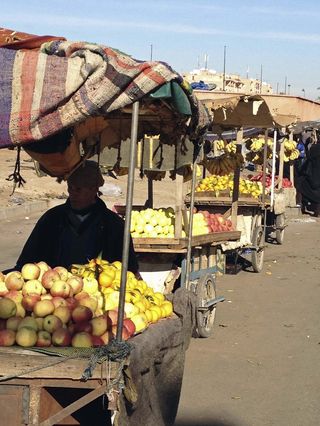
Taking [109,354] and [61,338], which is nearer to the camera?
[109,354]

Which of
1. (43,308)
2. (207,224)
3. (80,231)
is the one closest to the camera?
(43,308)

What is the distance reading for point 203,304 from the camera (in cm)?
853

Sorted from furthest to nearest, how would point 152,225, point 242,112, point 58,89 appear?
point 242,112 → point 152,225 → point 58,89

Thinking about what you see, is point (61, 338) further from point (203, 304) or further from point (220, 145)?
point (220, 145)

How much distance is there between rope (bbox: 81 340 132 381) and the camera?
3.86 metres

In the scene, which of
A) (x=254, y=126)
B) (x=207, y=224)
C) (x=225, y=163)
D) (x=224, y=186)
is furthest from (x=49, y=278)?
(x=224, y=186)

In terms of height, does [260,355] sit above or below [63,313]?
below

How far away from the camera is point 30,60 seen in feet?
12.3

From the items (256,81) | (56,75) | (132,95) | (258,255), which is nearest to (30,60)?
(56,75)

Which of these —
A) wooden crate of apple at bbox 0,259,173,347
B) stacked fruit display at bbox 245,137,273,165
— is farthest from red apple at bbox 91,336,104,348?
stacked fruit display at bbox 245,137,273,165

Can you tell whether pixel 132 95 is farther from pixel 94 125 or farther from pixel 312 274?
pixel 312 274

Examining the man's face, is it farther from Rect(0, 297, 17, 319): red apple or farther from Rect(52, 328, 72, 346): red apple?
Rect(52, 328, 72, 346): red apple

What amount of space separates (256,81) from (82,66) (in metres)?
52.5

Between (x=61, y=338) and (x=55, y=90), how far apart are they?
131 cm
